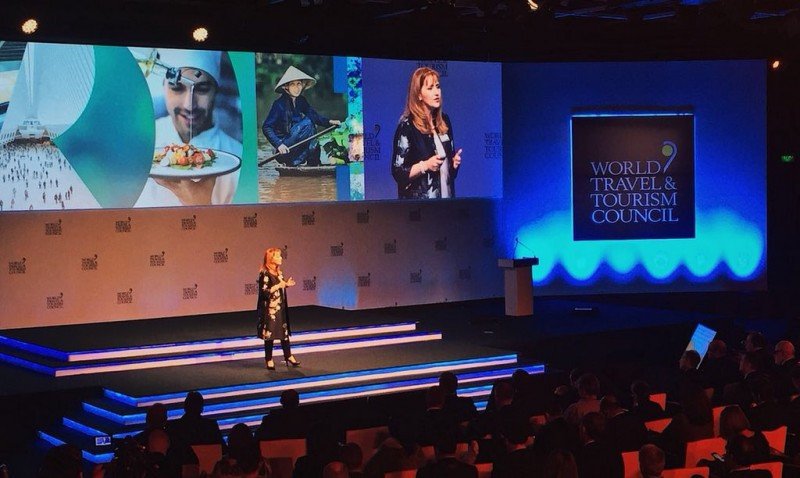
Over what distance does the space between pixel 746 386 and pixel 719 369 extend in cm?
123

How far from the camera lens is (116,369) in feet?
35.4

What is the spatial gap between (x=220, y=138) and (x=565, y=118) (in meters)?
5.64

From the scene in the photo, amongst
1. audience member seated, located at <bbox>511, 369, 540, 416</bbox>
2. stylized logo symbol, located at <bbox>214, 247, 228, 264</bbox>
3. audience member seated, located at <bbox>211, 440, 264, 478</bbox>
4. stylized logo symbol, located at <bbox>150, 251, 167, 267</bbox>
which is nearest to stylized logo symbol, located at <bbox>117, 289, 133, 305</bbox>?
stylized logo symbol, located at <bbox>150, 251, 167, 267</bbox>

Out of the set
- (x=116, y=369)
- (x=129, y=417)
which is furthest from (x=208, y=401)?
(x=116, y=369)

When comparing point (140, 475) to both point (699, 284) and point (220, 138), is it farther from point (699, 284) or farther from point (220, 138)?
point (699, 284)

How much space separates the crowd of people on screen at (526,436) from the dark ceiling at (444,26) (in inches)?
251

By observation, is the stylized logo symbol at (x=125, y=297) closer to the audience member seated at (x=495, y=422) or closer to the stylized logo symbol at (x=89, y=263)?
the stylized logo symbol at (x=89, y=263)

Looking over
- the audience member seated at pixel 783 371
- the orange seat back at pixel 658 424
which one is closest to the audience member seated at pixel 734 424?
the orange seat back at pixel 658 424

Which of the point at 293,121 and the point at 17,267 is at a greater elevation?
the point at 293,121

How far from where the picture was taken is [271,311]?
10.5 meters

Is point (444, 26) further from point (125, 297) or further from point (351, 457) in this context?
point (351, 457)

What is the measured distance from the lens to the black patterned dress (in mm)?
10477

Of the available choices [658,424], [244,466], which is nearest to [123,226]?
[658,424]

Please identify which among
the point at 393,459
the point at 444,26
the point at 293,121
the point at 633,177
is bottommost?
the point at 393,459
